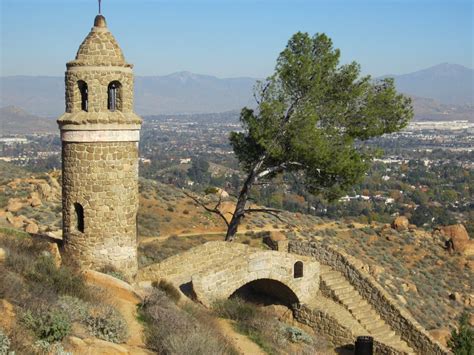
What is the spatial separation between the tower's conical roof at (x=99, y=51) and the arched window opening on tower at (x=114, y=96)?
0.48 meters

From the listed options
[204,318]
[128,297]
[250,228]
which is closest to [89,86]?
[128,297]

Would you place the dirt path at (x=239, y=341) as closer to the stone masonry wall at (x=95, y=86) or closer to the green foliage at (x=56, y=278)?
the green foliage at (x=56, y=278)

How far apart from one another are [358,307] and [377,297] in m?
0.59

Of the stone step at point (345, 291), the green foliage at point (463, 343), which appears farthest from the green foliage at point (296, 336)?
the green foliage at point (463, 343)

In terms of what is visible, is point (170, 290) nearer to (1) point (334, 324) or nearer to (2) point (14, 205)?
(1) point (334, 324)

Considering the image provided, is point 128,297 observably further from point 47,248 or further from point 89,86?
point 89,86

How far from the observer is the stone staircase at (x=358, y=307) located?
1495cm

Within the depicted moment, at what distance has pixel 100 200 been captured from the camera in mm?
12000

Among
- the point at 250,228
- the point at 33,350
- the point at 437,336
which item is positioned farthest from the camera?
the point at 250,228

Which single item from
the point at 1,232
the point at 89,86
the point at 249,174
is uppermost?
the point at 89,86

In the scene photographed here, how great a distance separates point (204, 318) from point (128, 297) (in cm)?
162

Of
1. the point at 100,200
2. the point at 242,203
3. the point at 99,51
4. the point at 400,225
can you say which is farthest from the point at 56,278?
the point at 400,225

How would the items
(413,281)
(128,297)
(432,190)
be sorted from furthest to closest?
(432,190) < (413,281) < (128,297)

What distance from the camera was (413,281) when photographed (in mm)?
24469
